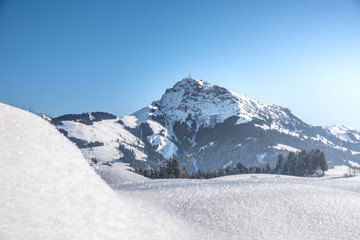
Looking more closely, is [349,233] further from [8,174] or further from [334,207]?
[8,174]

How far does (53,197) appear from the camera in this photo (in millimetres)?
5410

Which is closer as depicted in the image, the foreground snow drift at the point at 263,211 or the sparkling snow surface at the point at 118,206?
the sparkling snow surface at the point at 118,206

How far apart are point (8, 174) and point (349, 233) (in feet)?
32.0

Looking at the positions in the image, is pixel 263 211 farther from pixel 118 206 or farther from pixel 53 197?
pixel 53 197

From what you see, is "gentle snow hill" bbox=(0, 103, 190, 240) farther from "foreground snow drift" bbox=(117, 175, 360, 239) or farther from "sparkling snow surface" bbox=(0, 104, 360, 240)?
"foreground snow drift" bbox=(117, 175, 360, 239)

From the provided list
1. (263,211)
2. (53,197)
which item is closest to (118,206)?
(53,197)

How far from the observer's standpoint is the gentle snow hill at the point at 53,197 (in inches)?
189

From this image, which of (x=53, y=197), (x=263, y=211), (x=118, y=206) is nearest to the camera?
(x=53, y=197)

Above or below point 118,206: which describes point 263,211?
below

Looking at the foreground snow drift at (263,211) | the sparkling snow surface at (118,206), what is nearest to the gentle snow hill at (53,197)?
the sparkling snow surface at (118,206)

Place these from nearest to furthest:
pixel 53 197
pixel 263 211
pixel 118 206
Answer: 1. pixel 53 197
2. pixel 118 206
3. pixel 263 211

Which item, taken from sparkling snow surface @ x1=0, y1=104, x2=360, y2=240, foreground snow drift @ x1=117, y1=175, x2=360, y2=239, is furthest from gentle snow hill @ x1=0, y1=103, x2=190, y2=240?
foreground snow drift @ x1=117, y1=175, x2=360, y2=239

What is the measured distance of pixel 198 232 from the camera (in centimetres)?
700

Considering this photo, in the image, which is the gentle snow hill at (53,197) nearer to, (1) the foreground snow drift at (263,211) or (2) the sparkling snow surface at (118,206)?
(2) the sparkling snow surface at (118,206)
